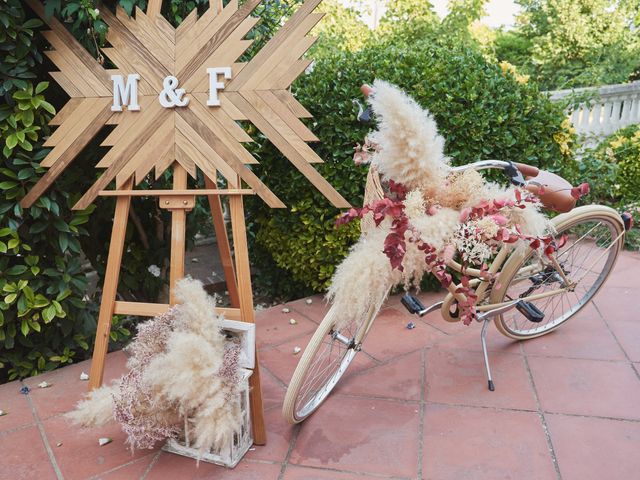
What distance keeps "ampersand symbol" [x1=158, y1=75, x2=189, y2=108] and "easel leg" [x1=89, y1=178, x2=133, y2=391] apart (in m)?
0.33

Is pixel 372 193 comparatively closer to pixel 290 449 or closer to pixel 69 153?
pixel 290 449

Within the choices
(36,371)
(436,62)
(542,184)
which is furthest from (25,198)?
(436,62)

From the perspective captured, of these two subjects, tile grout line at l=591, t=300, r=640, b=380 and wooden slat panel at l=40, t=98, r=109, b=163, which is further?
tile grout line at l=591, t=300, r=640, b=380

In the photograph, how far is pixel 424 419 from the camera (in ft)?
6.76

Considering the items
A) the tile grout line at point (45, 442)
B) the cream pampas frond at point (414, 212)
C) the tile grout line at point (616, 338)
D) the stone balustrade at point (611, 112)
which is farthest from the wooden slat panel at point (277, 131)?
the stone balustrade at point (611, 112)

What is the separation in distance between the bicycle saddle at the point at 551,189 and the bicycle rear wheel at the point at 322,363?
0.85 m

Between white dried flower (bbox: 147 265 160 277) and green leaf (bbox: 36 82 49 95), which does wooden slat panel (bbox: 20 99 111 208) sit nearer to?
green leaf (bbox: 36 82 49 95)

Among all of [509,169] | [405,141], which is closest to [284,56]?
[405,141]

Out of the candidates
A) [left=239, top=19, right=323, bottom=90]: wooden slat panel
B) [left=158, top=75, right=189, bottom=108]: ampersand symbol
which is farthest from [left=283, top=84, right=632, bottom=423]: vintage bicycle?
[left=158, top=75, right=189, bottom=108]: ampersand symbol

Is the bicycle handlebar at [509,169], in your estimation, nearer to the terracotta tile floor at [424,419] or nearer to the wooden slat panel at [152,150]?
the terracotta tile floor at [424,419]

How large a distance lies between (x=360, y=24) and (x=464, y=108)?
7385 millimetres

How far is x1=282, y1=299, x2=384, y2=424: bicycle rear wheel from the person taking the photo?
187cm

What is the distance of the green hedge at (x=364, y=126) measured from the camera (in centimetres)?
291

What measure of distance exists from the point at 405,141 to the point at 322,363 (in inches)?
45.1
